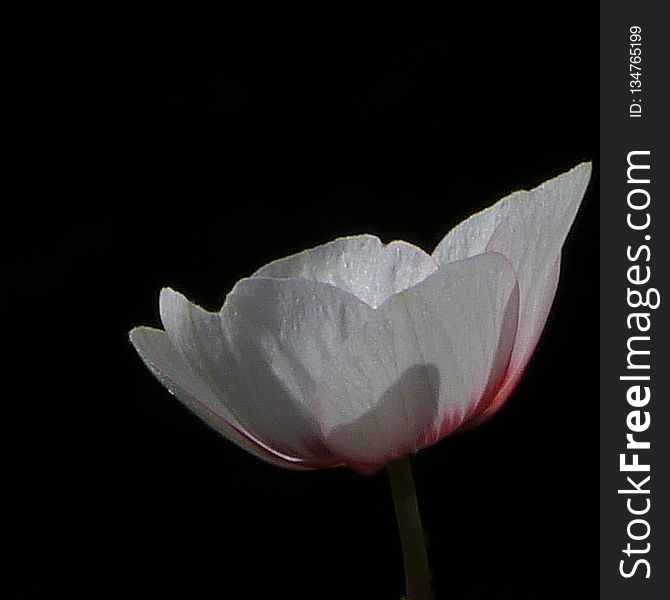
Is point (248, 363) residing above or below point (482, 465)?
below

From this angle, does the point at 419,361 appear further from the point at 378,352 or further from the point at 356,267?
the point at 356,267

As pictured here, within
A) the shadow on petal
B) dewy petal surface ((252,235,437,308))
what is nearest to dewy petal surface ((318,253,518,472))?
the shadow on petal

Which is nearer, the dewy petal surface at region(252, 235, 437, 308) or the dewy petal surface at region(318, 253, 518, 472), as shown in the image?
the dewy petal surface at region(318, 253, 518, 472)

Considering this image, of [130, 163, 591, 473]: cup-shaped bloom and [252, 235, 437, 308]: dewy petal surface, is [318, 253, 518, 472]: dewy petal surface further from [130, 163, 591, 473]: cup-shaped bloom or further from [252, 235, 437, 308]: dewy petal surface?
[252, 235, 437, 308]: dewy petal surface

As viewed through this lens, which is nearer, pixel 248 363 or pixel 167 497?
pixel 248 363

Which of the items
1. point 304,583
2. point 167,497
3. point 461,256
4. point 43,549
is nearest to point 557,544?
point 304,583

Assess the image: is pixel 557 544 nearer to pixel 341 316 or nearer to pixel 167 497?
pixel 167 497

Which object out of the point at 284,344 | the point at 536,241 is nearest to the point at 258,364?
the point at 284,344
